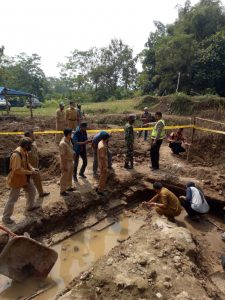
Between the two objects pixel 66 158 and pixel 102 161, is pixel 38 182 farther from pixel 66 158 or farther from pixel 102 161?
pixel 102 161

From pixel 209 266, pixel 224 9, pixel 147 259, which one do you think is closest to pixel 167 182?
pixel 209 266

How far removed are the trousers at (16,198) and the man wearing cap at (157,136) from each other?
4.03m

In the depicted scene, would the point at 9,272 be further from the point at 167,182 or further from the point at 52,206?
the point at 167,182

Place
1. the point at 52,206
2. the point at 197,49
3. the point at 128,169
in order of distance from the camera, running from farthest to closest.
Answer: the point at 197,49
the point at 128,169
the point at 52,206

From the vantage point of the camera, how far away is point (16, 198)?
628cm

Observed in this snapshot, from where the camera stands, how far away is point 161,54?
23.7m

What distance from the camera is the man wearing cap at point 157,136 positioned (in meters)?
8.93

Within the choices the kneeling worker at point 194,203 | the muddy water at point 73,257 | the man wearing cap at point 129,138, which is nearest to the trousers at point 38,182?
the muddy water at point 73,257

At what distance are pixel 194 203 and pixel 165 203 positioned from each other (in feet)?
2.87

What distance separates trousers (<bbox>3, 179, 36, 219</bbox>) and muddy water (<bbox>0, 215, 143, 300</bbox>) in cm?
116

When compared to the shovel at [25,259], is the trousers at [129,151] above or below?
above

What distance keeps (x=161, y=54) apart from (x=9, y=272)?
850 inches

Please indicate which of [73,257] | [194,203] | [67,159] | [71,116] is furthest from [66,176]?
[71,116]

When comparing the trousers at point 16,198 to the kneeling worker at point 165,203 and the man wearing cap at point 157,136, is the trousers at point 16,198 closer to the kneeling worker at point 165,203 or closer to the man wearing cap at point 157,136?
the kneeling worker at point 165,203
